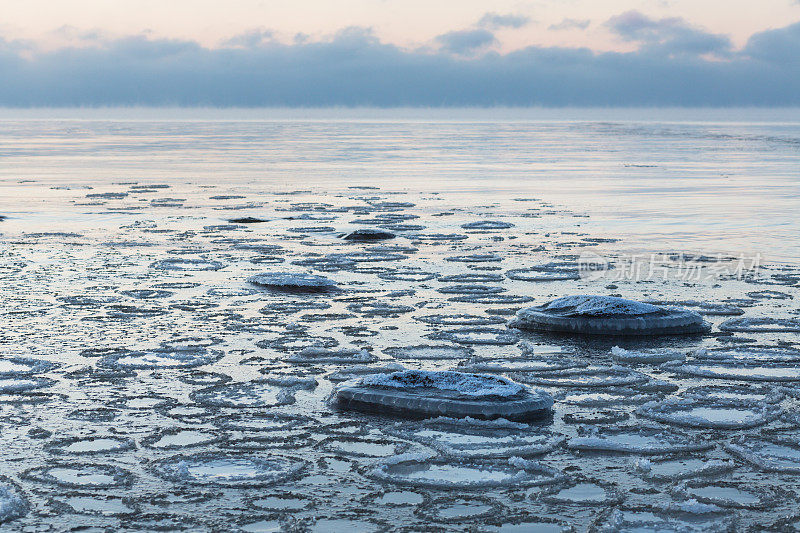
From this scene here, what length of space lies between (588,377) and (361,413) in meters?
1.82

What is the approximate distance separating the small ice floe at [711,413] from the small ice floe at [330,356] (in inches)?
88.4

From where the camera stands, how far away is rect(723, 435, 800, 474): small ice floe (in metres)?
5.81

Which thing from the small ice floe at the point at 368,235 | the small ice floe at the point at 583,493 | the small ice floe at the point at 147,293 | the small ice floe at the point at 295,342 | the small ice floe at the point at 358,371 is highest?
the small ice floe at the point at 583,493

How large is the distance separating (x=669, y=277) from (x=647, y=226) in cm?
584

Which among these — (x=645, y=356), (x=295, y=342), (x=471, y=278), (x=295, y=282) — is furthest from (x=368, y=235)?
(x=645, y=356)

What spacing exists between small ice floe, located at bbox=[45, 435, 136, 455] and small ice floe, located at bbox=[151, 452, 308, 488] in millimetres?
370

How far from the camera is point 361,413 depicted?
6871 mm

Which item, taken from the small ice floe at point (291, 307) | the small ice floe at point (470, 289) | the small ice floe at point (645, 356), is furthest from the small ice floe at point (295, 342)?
the small ice floe at point (470, 289)

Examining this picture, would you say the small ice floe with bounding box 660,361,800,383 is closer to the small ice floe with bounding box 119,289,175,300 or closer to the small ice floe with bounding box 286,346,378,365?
the small ice floe with bounding box 286,346,378,365

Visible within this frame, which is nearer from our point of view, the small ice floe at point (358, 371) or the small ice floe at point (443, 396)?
the small ice floe at point (443, 396)

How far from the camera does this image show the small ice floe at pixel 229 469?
5.59 metres

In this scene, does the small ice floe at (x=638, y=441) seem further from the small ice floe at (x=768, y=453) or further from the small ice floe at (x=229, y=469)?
the small ice floe at (x=229, y=469)

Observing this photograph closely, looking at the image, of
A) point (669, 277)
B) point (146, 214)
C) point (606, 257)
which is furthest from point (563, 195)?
point (669, 277)

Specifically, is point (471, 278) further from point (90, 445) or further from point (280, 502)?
point (280, 502)
